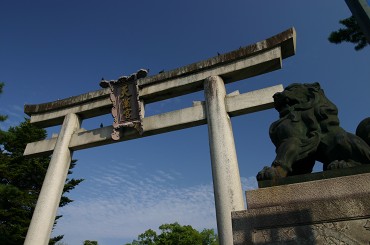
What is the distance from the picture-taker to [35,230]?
7395mm

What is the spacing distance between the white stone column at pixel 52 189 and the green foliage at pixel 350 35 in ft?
26.0

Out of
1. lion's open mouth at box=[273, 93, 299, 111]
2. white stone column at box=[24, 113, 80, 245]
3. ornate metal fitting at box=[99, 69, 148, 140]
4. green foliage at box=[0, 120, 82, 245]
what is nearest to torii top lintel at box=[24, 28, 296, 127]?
ornate metal fitting at box=[99, 69, 148, 140]

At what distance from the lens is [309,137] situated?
120 inches

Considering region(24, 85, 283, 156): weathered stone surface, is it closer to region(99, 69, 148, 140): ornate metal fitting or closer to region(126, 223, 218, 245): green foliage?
region(99, 69, 148, 140): ornate metal fitting

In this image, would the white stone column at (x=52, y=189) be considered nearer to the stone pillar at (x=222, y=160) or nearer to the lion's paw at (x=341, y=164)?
the stone pillar at (x=222, y=160)

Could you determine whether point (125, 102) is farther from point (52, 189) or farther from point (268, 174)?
point (268, 174)

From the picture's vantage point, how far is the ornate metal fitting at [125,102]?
336 inches

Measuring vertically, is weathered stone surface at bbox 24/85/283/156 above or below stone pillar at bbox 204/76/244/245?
above

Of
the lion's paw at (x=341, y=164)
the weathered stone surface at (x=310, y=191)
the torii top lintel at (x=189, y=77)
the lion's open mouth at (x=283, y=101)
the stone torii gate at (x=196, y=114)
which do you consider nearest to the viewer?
the weathered stone surface at (x=310, y=191)

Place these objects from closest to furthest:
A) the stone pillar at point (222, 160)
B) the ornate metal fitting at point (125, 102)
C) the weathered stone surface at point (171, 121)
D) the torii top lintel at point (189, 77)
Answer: the stone pillar at point (222, 160)
the weathered stone surface at point (171, 121)
the torii top lintel at point (189, 77)
the ornate metal fitting at point (125, 102)

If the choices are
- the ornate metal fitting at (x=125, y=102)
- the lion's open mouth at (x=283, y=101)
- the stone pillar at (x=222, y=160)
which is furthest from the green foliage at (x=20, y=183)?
the lion's open mouth at (x=283, y=101)

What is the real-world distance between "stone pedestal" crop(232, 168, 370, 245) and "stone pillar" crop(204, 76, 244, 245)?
3.37 metres

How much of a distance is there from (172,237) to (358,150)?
25443mm

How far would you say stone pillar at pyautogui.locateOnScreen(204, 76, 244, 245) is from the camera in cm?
593
